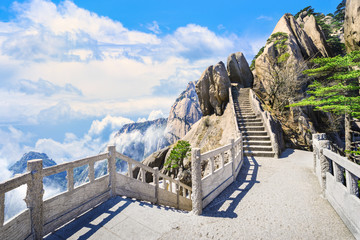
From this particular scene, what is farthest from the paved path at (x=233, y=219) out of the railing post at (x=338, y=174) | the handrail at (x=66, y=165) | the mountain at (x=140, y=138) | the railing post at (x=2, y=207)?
the mountain at (x=140, y=138)

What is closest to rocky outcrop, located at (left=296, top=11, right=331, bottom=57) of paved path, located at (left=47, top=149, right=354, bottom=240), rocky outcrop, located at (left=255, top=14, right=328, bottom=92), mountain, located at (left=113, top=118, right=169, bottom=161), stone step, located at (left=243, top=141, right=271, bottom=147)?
rocky outcrop, located at (left=255, top=14, right=328, bottom=92)

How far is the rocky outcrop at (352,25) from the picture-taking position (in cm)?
1934

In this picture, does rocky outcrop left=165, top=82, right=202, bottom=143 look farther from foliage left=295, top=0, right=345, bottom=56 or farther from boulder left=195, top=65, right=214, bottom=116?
boulder left=195, top=65, right=214, bottom=116

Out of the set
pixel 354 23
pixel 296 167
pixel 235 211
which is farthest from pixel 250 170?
pixel 354 23

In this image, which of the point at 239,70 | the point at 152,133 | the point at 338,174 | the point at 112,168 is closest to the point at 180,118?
the point at 152,133

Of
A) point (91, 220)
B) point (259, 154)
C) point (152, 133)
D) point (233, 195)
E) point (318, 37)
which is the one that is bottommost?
point (152, 133)

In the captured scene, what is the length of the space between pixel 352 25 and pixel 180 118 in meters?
97.0

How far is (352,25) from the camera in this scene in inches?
794

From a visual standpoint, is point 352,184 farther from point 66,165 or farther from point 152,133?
point 152,133

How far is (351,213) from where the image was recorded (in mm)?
3725

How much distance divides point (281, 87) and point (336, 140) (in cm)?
853

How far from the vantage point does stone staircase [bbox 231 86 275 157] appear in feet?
36.0

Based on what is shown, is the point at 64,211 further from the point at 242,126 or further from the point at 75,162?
the point at 242,126

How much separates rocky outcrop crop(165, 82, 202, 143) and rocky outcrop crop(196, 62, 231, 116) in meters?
78.3
